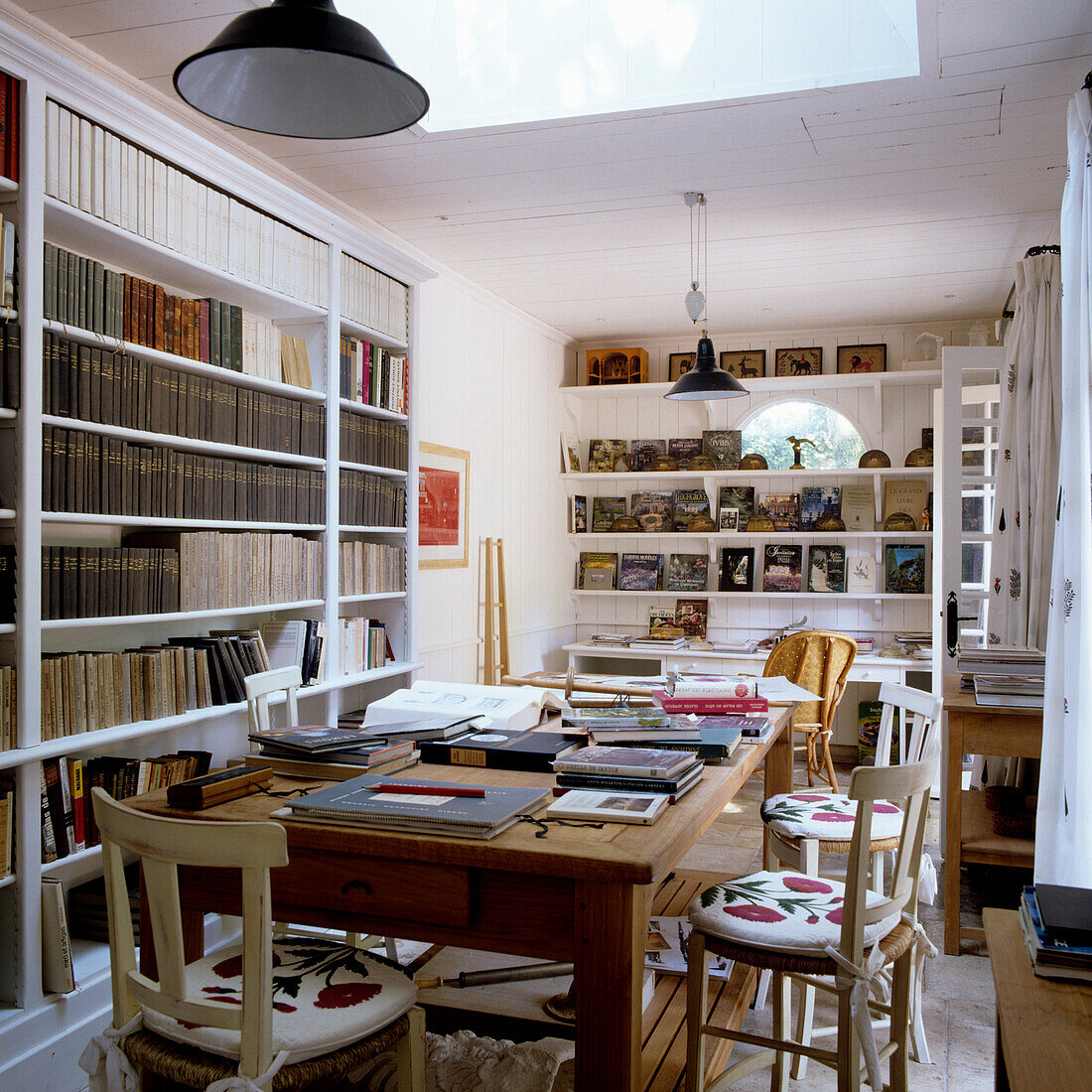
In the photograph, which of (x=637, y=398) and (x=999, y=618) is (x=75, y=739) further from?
(x=637, y=398)

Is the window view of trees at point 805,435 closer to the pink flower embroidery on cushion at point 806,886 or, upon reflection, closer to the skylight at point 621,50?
the skylight at point 621,50

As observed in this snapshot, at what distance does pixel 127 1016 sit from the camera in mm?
1518

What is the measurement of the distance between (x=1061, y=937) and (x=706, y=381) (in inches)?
137

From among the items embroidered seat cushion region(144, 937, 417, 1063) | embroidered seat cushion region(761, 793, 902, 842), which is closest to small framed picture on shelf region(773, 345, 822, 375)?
embroidered seat cushion region(761, 793, 902, 842)

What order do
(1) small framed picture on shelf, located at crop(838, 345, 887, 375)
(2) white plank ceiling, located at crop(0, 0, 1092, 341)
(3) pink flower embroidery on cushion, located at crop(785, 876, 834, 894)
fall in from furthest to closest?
(1) small framed picture on shelf, located at crop(838, 345, 887, 375)
(2) white plank ceiling, located at crop(0, 0, 1092, 341)
(3) pink flower embroidery on cushion, located at crop(785, 876, 834, 894)

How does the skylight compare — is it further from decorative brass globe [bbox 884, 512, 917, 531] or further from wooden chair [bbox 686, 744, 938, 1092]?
decorative brass globe [bbox 884, 512, 917, 531]

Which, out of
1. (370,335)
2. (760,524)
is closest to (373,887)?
(370,335)

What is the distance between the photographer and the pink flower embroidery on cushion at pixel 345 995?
154cm

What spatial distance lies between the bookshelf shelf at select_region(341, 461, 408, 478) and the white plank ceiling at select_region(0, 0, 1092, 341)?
45.4 inches

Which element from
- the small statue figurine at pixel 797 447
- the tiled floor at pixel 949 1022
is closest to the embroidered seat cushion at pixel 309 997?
the tiled floor at pixel 949 1022

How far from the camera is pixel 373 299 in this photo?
404cm

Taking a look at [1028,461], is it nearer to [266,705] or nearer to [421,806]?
[266,705]

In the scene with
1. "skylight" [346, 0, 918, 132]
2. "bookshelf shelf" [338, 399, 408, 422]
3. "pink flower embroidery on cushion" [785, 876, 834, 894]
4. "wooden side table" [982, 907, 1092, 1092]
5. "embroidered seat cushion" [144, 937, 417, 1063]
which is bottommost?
"pink flower embroidery on cushion" [785, 876, 834, 894]

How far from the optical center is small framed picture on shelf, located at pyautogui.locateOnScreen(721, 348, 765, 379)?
6777 millimetres
